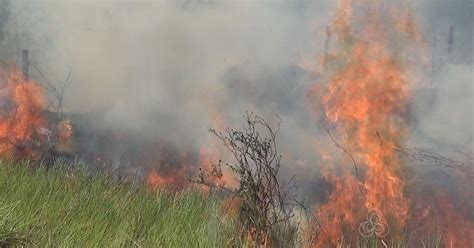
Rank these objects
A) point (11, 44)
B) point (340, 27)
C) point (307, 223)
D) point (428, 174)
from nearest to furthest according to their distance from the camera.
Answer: point (307, 223) → point (428, 174) → point (340, 27) → point (11, 44)

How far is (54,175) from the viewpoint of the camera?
845 cm

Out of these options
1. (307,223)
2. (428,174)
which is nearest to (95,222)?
(307,223)

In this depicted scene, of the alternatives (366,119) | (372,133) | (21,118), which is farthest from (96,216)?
(21,118)

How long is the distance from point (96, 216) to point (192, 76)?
7.41 m

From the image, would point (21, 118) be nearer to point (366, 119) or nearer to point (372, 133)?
point (366, 119)

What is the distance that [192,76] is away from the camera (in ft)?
44.5

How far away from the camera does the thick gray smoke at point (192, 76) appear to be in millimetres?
11250

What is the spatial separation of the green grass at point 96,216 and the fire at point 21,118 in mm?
3209

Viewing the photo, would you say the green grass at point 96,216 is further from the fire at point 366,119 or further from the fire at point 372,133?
the fire at point 366,119

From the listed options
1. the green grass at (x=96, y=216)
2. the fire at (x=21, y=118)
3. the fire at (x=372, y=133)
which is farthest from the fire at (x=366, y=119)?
the fire at (x=21, y=118)

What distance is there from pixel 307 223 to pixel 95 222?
2.23m

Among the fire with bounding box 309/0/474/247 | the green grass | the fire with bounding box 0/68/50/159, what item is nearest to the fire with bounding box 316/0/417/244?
the fire with bounding box 309/0/474/247

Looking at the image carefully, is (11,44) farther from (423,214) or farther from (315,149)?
(423,214)

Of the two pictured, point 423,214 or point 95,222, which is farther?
point 423,214
